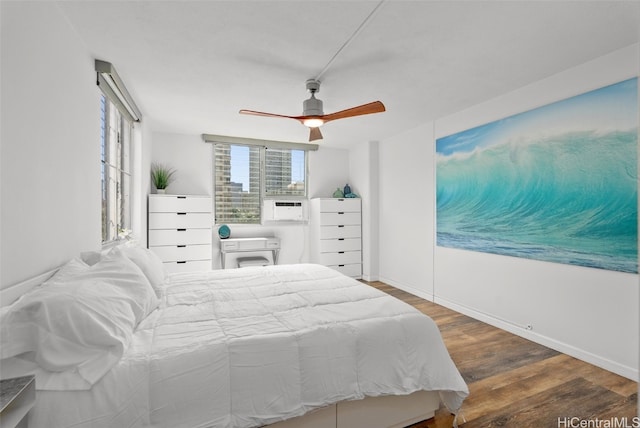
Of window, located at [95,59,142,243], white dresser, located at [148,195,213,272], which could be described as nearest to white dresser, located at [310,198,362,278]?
white dresser, located at [148,195,213,272]

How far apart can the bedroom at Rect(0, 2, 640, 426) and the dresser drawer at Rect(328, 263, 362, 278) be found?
527 mm

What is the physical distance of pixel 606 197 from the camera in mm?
2393

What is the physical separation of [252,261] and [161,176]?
6.14 feet

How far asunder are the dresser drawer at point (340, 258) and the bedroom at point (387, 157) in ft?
1.90

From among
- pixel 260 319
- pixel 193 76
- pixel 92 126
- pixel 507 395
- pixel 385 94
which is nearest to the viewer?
pixel 260 319

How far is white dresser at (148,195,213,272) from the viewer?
13.6ft

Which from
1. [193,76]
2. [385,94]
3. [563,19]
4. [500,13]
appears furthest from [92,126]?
[563,19]

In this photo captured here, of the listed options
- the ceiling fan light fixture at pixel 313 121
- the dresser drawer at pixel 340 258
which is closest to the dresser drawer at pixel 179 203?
the dresser drawer at pixel 340 258

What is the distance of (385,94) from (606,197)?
2088 millimetres

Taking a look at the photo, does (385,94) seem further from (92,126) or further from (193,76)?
(92,126)

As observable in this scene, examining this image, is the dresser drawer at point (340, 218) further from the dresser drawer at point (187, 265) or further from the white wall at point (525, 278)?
the dresser drawer at point (187, 265)

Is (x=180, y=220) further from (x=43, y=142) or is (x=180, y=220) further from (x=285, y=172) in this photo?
(x=43, y=142)

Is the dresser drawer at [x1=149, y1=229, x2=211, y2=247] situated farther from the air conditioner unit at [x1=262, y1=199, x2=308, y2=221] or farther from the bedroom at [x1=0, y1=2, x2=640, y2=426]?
the air conditioner unit at [x1=262, y1=199, x2=308, y2=221]

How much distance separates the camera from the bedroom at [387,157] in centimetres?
145
